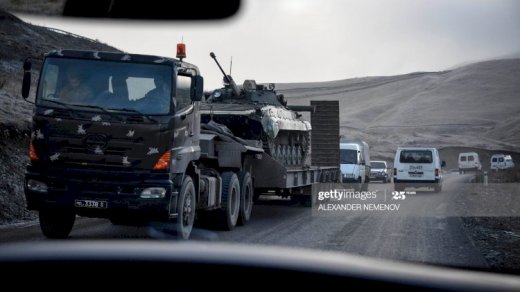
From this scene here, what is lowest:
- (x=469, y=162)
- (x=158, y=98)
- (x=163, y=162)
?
(x=163, y=162)

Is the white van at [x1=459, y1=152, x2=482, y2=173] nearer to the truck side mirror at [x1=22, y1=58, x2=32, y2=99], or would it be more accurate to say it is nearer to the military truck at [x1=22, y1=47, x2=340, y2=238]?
the military truck at [x1=22, y1=47, x2=340, y2=238]

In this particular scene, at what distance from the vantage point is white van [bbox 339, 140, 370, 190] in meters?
29.8

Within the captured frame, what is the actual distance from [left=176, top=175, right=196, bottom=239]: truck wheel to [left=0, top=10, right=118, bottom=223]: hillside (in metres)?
3.49

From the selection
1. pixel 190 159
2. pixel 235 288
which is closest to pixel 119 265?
pixel 235 288

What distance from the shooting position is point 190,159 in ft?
39.0

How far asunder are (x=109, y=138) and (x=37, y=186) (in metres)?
1.24

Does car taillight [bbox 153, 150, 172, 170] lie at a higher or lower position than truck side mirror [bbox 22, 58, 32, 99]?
lower

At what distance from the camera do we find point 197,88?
11.7 meters

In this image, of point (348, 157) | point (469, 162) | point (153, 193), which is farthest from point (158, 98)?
point (469, 162)

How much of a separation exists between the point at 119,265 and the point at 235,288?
0.32 meters

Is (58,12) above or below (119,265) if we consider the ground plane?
above

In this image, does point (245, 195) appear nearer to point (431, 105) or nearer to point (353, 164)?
point (353, 164)

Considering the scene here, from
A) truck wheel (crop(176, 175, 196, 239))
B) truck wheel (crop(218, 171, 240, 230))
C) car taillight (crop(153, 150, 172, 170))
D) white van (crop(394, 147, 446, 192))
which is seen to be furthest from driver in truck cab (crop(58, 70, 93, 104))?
white van (crop(394, 147, 446, 192))

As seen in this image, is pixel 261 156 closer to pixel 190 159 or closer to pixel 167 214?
pixel 190 159
